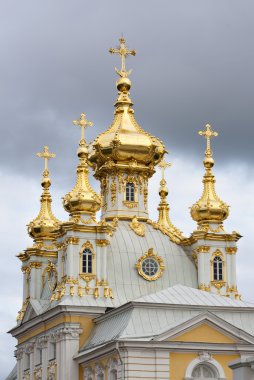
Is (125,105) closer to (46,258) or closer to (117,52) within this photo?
(117,52)

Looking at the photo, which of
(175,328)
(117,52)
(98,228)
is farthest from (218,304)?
(117,52)

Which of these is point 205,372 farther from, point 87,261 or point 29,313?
point 29,313

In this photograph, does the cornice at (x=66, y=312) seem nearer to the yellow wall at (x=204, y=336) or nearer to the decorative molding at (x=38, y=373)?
the decorative molding at (x=38, y=373)

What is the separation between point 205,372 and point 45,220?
1958 cm

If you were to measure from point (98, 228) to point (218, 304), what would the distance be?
28.9 ft

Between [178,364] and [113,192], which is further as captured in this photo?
[113,192]

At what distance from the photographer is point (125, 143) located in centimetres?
7275

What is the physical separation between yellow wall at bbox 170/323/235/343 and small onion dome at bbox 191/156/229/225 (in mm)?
12685

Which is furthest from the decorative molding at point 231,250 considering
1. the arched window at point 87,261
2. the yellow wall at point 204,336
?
the yellow wall at point 204,336

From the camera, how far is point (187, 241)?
2800 inches

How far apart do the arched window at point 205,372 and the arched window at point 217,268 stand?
1187 centimetres

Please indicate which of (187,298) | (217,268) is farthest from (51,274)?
(187,298)

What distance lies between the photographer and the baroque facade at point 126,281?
192 feet

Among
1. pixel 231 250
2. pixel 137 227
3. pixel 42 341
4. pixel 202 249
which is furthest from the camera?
pixel 231 250
